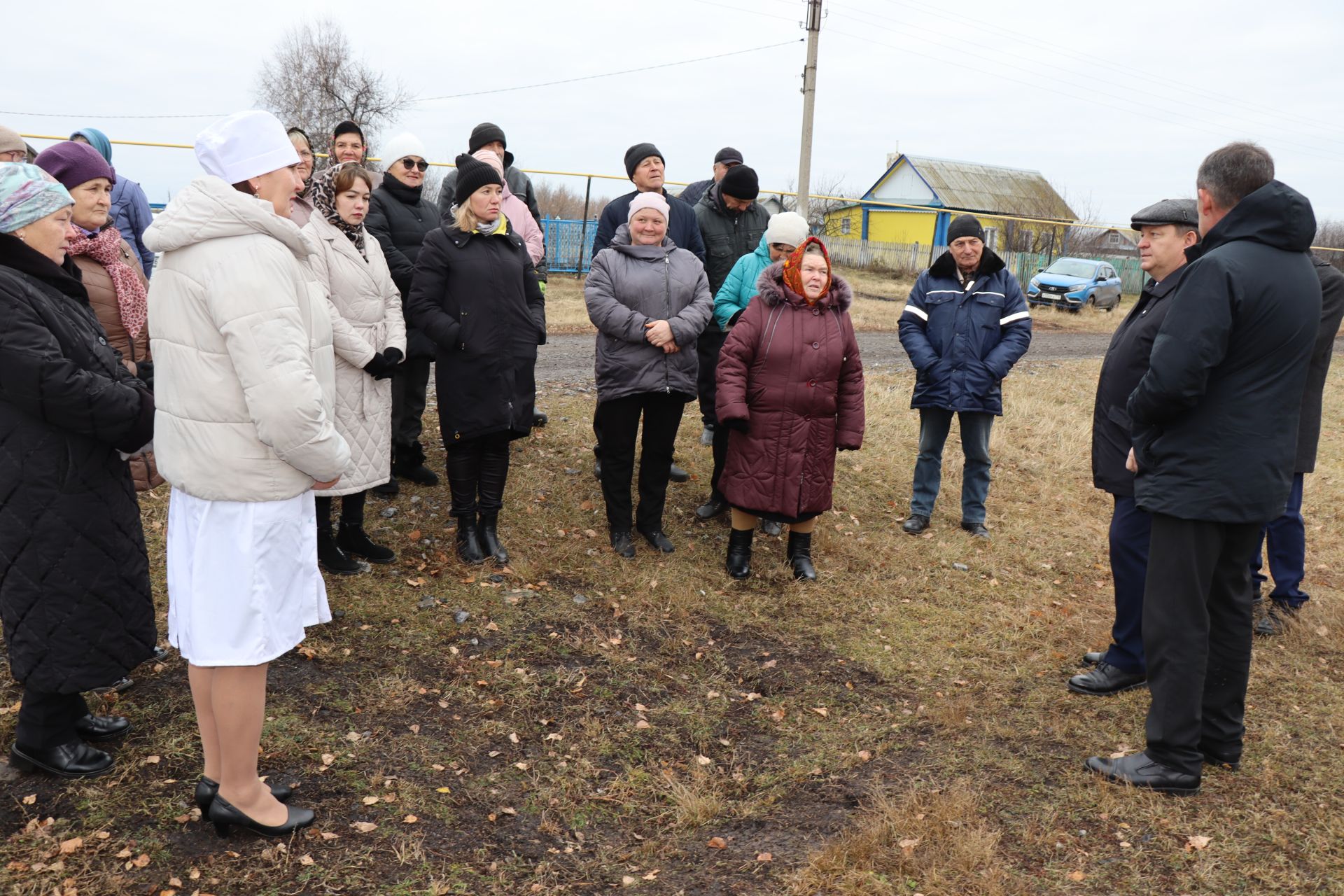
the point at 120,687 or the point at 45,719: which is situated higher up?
the point at 45,719

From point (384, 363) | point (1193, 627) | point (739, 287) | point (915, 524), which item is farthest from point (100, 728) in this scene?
point (915, 524)

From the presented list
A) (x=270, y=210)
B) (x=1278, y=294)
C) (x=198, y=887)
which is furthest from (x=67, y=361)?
(x=1278, y=294)

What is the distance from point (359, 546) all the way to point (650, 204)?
8.10ft

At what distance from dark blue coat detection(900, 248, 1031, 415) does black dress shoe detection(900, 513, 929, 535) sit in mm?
829

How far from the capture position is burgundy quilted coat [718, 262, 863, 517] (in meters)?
5.21

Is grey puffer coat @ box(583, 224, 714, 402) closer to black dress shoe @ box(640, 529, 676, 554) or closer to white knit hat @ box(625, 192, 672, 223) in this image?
white knit hat @ box(625, 192, 672, 223)

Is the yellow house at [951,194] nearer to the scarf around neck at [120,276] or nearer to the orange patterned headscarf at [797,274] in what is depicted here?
the orange patterned headscarf at [797,274]

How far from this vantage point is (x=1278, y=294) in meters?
3.19

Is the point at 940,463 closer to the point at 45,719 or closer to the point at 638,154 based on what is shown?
the point at 638,154

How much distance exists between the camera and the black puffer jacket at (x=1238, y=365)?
319 centimetres

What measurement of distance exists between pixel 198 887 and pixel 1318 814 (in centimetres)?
374

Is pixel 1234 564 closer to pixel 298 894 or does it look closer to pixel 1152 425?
pixel 1152 425

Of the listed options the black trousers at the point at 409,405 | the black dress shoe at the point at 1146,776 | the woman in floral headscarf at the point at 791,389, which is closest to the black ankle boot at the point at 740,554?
the woman in floral headscarf at the point at 791,389

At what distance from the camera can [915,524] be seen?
662 centimetres
